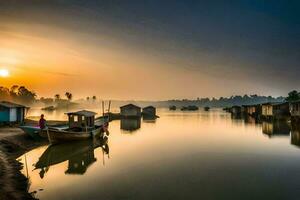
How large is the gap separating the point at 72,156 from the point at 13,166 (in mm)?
6482

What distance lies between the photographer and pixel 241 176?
17.7 m

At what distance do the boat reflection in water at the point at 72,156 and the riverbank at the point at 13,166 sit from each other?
5.67ft

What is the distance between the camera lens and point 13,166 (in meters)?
18.8

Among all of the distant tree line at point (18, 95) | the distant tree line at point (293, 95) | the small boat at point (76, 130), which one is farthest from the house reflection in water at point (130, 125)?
the distant tree line at point (18, 95)

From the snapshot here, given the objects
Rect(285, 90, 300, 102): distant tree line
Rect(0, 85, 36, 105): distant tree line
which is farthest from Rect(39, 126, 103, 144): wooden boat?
Rect(0, 85, 36, 105): distant tree line

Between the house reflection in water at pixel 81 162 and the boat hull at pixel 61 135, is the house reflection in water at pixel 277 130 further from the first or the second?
the house reflection in water at pixel 81 162

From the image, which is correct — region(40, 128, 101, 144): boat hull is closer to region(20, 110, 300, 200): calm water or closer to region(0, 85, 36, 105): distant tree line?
region(20, 110, 300, 200): calm water

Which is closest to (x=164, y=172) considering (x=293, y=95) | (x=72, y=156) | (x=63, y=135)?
(x=72, y=156)

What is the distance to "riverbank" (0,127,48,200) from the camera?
12.8 meters

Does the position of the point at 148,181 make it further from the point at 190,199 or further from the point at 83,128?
the point at 83,128

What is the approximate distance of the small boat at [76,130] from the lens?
29281mm

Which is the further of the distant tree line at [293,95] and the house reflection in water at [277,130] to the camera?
the distant tree line at [293,95]

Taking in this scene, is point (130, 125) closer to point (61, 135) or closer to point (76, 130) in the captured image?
point (76, 130)

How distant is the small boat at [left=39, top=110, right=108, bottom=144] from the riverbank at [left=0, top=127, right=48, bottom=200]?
2.13 m
